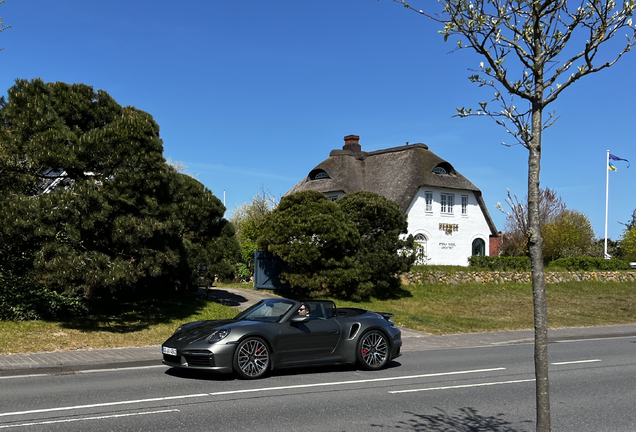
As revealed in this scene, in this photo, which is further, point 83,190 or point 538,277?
point 83,190

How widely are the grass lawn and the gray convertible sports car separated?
4.79 meters

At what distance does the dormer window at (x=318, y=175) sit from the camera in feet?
148

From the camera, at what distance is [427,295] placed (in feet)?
98.0

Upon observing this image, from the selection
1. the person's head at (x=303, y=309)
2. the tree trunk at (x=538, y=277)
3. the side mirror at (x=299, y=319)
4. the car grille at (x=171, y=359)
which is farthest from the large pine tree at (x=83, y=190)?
the tree trunk at (x=538, y=277)

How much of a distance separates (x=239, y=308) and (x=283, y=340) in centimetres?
1063

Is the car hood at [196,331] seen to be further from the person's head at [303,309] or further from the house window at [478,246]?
the house window at [478,246]

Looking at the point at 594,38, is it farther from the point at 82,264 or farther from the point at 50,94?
the point at 50,94

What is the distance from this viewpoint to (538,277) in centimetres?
434

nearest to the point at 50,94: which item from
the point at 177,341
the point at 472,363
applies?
the point at 177,341

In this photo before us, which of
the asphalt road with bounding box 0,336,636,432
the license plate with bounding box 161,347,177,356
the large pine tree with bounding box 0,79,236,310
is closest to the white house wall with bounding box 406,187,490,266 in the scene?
the large pine tree with bounding box 0,79,236,310

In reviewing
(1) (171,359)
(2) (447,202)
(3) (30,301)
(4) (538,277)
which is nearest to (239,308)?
(3) (30,301)

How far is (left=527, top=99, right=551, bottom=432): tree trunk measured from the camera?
4324 mm

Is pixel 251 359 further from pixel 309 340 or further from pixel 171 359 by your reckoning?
pixel 171 359

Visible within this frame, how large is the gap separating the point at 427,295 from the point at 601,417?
2204cm
